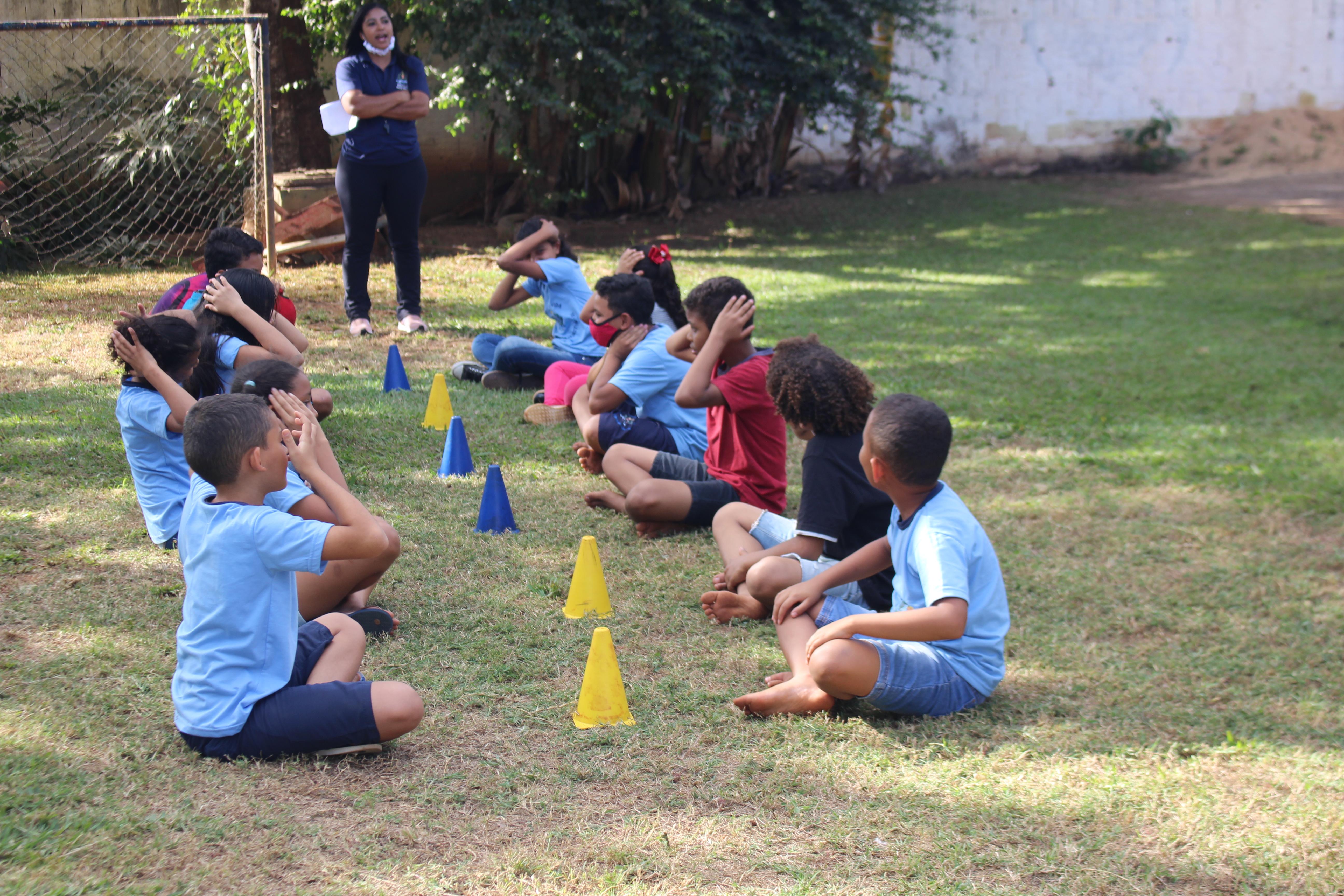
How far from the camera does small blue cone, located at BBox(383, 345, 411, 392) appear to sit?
245 inches

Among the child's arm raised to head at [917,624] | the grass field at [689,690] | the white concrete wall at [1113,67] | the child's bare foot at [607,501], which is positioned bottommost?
the grass field at [689,690]

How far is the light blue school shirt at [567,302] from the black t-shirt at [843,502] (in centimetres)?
306

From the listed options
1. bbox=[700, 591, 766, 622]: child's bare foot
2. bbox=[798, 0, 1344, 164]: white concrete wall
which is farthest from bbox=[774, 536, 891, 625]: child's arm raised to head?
bbox=[798, 0, 1344, 164]: white concrete wall

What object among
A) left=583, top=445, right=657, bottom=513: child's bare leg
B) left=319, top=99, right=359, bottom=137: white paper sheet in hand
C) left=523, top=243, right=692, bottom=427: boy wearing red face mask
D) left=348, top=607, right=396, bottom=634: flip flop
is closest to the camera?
left=348, top=607, right=396, bottom=634: flip flop

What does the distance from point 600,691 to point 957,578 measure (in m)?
1.02

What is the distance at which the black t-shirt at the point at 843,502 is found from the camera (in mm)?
3477

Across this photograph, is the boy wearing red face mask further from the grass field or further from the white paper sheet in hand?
the white paper sheet in hand

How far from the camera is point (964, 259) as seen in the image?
472 inches

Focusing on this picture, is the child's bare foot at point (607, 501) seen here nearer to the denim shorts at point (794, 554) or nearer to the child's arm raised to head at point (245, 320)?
the denim shorts at point (794, 554)

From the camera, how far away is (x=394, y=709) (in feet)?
8.78

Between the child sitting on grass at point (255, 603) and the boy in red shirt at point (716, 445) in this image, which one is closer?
the child sitting on grass at point (255, 603)

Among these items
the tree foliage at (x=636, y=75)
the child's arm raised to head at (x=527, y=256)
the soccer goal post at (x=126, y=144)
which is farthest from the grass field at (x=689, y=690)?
the tree foliage at (x=636, y=75)

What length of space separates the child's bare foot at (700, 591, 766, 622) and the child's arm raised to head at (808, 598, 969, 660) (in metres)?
0.78

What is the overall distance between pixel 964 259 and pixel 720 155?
4172mm
